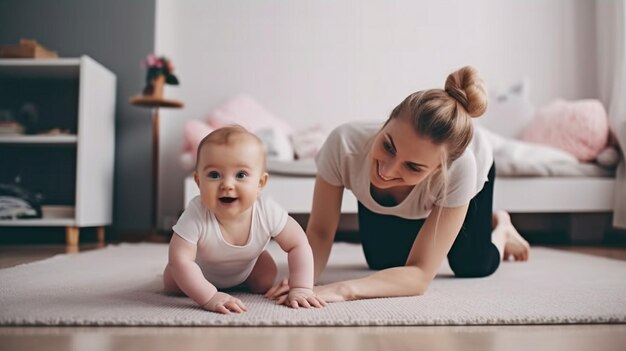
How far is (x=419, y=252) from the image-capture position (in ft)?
4.27

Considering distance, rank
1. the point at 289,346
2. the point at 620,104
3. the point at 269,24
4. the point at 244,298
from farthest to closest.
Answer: the point at 269,24
the point at 620,104
the point at 244,298
the point at 289,346

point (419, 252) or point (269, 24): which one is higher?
point (269, 24)

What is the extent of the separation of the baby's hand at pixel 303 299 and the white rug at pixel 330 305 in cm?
3

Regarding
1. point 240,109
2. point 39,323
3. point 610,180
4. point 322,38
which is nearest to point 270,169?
point 240,109

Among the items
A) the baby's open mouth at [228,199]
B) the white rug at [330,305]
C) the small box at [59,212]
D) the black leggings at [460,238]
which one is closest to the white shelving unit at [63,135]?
the small box at [59,212]

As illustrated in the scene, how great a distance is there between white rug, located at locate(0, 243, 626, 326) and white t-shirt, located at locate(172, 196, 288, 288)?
74mm

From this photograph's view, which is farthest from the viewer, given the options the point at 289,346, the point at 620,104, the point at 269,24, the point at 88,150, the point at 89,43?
the point at 269,24

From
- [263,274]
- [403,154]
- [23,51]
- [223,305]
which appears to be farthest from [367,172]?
[23,51]

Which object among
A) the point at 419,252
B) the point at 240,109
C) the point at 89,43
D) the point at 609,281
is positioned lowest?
the point at 609,281

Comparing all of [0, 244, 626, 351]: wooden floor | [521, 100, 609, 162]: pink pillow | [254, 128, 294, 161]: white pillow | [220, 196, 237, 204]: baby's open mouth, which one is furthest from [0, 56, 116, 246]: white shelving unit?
[521, 100, 609, 162]: pink pillow

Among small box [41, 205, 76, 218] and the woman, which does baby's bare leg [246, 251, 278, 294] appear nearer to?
the woman

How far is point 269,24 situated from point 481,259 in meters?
2.49

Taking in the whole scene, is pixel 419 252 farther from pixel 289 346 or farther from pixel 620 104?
pixel 620 104

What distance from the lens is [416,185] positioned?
4.44 feet
